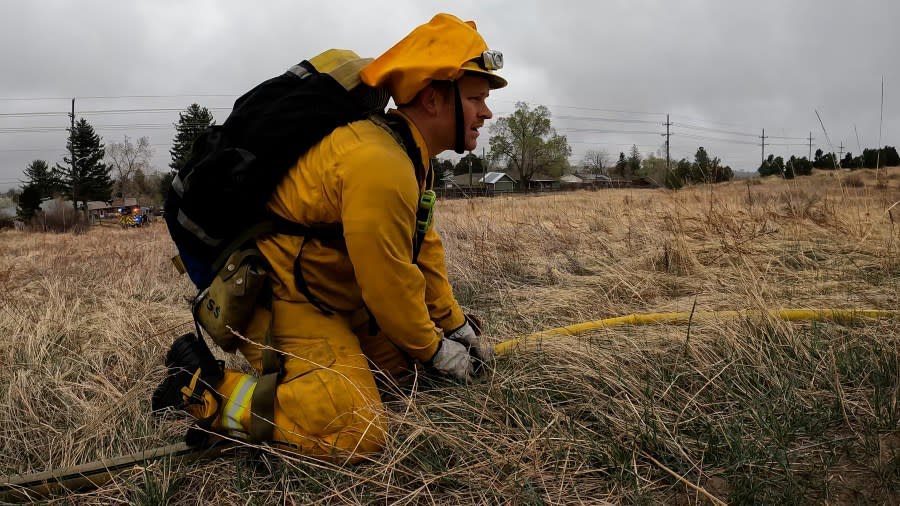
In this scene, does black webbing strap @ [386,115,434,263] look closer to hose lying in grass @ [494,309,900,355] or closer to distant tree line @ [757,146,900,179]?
hose lying in grass @ [494,309,900,355]

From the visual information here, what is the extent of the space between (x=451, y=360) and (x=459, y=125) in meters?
0.94

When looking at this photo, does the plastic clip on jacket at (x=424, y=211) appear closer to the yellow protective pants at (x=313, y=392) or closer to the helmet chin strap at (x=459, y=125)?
the helmet chin strap at (x=459, y=125)

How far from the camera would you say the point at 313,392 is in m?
1.88

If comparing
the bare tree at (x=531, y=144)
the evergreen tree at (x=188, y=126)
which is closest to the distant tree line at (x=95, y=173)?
the evergreen tree at (x=188, y=126)

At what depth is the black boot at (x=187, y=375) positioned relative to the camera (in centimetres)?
205

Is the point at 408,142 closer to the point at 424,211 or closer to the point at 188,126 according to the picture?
the point at 424,211

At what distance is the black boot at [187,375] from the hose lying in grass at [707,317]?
3.98 feet

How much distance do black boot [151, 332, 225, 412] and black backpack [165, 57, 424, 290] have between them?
13.1 inches

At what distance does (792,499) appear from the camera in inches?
52.8

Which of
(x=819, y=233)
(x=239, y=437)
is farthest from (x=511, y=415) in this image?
(x=819, y=233)

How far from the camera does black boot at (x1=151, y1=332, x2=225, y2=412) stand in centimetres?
205

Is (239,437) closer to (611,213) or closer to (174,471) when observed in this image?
(174,471)

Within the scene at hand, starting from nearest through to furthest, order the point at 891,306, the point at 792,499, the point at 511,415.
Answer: the point at 792,499 < the point at 511,415 < the point at 891,306

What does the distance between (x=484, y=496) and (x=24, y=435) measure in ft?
6.12
